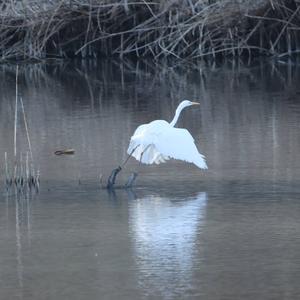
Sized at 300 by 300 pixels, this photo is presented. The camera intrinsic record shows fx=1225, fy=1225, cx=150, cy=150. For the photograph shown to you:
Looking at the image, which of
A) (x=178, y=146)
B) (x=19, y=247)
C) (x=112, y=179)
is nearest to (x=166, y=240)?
(x=19, y=247)

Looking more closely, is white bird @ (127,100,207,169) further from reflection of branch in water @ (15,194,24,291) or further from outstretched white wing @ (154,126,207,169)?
reflection of branch in water @ (15,194,24,291)

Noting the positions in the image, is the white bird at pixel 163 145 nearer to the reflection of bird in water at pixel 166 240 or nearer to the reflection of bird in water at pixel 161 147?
the reflection of bird in water at pixel 161 147

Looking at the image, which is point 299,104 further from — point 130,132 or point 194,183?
point 194,183

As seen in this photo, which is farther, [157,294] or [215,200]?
[215,200]

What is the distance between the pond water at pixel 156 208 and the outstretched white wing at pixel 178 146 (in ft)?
0.69

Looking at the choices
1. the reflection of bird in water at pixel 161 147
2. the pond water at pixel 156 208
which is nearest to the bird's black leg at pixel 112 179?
the reflection of bird in water at pixel 161 147

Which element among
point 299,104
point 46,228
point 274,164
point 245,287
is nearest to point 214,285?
point 245,287

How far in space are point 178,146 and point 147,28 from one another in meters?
10.9

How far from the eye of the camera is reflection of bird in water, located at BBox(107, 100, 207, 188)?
866 cm

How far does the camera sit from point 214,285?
598 centimetres

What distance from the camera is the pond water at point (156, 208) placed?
6102 mm

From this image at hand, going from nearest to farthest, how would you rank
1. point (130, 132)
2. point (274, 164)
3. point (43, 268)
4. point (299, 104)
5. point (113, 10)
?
1. point (43, 268)
2. point (274, 164)
3. point (130, 132)
4. point (299, 104)
5. point (113, 10)

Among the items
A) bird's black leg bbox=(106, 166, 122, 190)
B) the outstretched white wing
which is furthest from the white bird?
bird's black leg bbox=(106, 166, 122, 190)

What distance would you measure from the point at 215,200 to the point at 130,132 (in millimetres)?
3178
